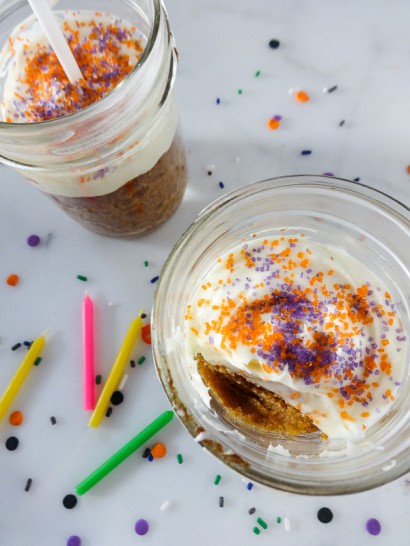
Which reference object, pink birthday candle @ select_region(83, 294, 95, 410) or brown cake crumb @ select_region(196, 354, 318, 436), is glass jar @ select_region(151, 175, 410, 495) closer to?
brown cake crumb @ select_region(196, 354, 318, 436)

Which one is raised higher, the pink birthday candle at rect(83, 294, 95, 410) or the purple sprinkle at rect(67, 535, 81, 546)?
the pink birthday candle at rect(83, 294, 95, 410)

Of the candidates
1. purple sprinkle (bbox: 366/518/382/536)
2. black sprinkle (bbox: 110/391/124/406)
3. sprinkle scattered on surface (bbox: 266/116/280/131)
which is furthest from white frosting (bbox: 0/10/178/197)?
purple sprinkle (bbox: 366/518/382/536)

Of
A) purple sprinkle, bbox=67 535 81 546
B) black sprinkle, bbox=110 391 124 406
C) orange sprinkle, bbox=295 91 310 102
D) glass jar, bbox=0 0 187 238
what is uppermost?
orange sprinkle, bbox=295 91 310 102

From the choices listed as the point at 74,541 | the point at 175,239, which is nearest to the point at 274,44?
the point at 175,239

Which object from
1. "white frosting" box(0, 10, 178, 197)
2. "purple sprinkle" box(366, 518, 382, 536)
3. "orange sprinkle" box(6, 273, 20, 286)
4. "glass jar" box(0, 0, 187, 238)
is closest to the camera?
"glass jar" box(0, 0, 187, 238)

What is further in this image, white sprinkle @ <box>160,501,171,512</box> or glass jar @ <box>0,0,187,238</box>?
white sprinkle @ <box>160,501,171,512</box>

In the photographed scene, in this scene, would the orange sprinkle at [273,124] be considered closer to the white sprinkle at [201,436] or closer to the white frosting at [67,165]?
the white frosting at [67,165]

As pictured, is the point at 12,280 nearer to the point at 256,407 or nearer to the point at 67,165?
the point at 67,165

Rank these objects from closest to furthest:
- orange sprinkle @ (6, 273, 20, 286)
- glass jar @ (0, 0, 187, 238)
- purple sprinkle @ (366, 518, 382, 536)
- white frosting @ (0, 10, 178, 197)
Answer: glass jar @ (0, 0, 187, 238) → white frosting @ (0, 10, 178, 197) → purple sprinkle @ (366, 518, 382, 536) → orange sprinkle @ (6, 273, 20, 286)

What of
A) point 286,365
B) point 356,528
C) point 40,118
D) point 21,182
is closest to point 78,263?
point 21,182
